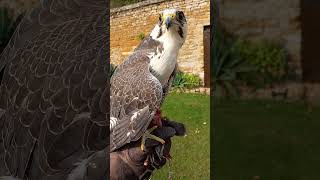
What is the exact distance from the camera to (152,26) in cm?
113

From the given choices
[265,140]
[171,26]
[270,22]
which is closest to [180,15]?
[171,26]

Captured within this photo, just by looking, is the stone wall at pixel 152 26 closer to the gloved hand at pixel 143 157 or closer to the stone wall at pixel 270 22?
the gloved hand at pixel 143 157

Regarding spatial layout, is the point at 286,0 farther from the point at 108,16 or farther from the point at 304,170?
the point at 108,16

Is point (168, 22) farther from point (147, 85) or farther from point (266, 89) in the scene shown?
point (266, 89)

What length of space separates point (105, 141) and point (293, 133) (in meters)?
1.68

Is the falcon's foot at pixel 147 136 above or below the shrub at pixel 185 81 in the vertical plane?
below

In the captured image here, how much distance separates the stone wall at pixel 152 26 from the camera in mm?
1117

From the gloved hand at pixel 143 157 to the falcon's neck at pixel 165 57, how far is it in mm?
121

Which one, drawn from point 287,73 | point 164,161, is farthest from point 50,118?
point 287,73

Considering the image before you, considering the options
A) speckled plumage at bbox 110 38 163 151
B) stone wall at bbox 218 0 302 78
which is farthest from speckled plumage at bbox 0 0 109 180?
stone wall at bbox 218 0 302 78

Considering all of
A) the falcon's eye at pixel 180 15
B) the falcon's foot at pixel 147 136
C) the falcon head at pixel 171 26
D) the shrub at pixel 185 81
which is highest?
the falcon's eye at pixel 180 15

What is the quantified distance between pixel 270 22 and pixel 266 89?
15.7 inches

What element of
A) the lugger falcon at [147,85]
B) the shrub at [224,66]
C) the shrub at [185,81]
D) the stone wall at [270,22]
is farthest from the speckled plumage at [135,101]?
the stone wall at [270,22]

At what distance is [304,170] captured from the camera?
237cm
